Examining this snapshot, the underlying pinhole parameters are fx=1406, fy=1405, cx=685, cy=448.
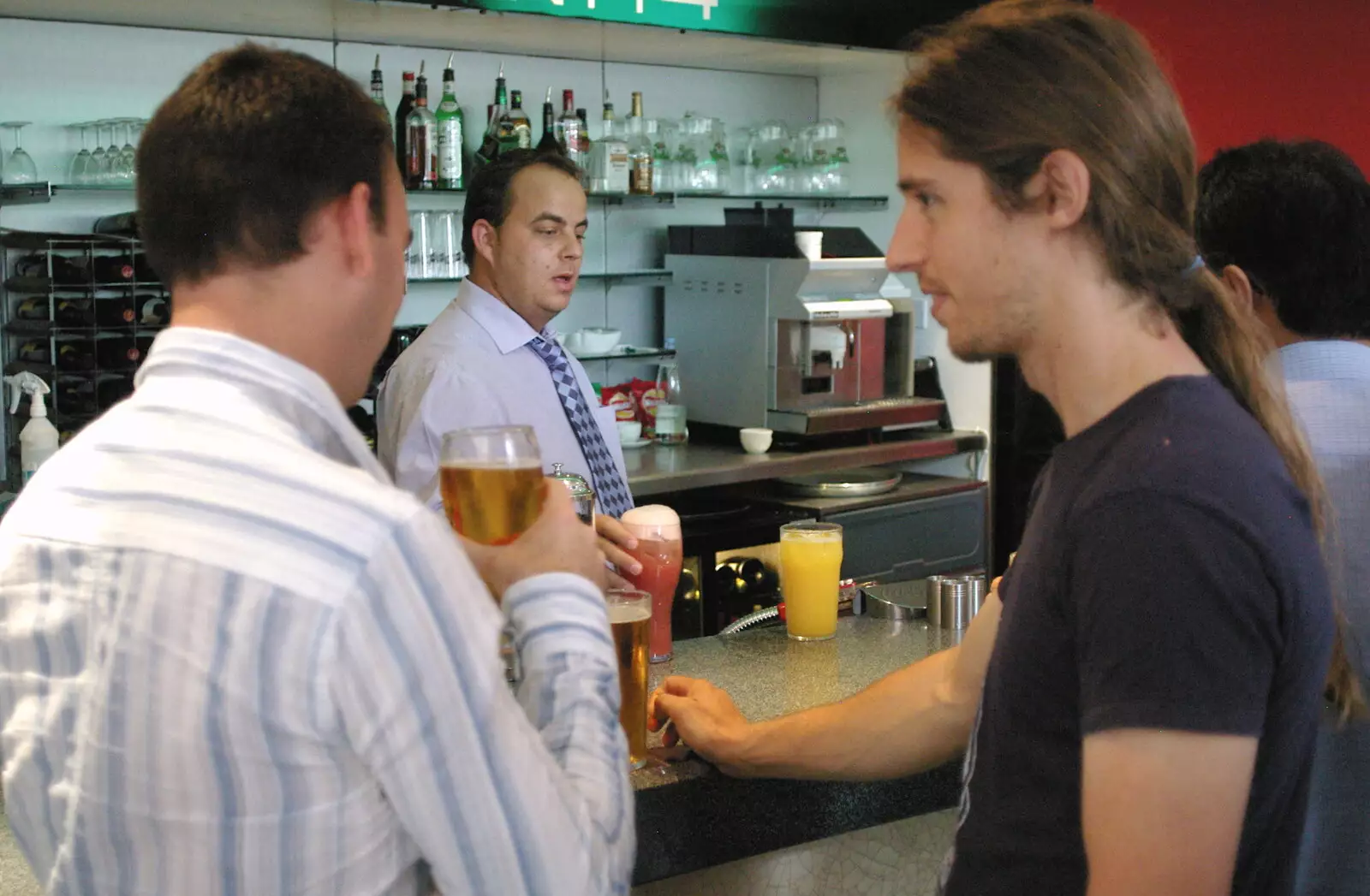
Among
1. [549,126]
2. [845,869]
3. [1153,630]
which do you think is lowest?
[845,869]

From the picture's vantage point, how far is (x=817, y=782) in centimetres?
172

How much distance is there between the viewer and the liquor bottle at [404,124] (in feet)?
14.5

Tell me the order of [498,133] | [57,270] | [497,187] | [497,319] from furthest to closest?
1. [498,133]
2. [57,270]
3. [497,187]
4. [497,319]

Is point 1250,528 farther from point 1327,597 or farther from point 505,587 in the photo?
point 505,587

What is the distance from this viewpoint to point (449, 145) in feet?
14.6

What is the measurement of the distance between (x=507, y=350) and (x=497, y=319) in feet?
0.25

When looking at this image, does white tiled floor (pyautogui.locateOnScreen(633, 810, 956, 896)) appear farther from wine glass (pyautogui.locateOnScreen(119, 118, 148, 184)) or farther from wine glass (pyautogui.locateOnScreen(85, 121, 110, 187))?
wine glass (pyautogui.locateOnScreen(85, 121, 110, 187))

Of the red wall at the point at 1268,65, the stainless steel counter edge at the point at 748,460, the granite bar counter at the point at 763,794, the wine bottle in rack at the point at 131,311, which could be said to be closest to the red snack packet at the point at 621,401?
the stainless steel counter edge at the point at 748,460

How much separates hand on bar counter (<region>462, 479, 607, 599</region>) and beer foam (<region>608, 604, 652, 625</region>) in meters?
0.36

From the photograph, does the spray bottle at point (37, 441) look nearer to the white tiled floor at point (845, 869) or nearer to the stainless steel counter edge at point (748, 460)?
the stainless steel counter edge at point (748, 460)

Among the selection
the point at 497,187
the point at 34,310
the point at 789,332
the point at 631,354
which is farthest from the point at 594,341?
the point at 34,310

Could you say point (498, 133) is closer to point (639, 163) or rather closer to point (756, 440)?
point (639, 163)

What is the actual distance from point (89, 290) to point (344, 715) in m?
3.30

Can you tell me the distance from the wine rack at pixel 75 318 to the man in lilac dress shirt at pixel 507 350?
3.21ft
